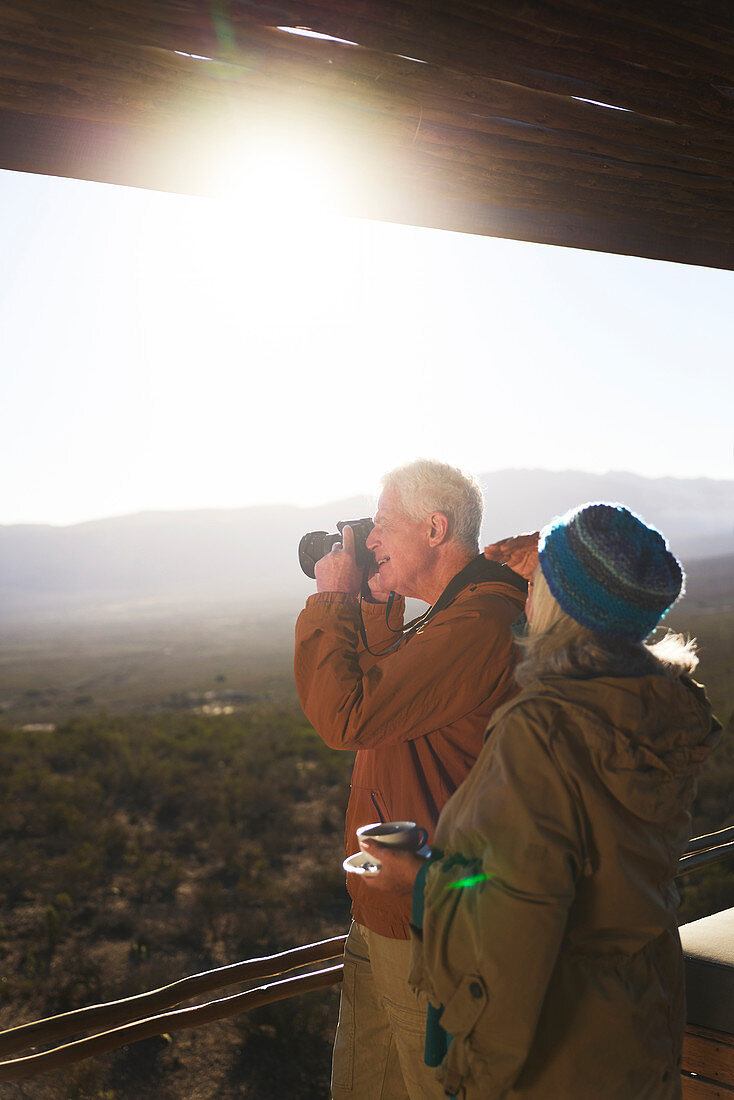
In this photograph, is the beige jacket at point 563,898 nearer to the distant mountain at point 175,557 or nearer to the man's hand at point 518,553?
the man's hand at point 518,553

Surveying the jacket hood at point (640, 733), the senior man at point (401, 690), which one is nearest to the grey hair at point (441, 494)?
the senior man at point (401, 690)

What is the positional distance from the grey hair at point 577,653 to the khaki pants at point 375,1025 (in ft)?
1.88

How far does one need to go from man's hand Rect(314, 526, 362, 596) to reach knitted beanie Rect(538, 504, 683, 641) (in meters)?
0.49

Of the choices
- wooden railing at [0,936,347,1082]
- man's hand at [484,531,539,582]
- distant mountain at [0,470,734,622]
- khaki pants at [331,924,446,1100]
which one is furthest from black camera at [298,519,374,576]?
distant mountain at [0,470,734,622]

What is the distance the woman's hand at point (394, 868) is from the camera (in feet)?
3.07

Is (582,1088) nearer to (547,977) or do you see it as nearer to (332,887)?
(547,977)

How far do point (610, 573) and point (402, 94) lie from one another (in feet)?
2.54

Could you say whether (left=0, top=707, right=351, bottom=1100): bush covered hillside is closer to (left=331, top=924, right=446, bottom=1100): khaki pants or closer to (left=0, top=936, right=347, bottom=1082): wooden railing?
(left=0, top=936, right=347, bottom=1082): wooden railing

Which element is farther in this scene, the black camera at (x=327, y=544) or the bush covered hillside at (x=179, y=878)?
the bush covered hillside at (x=179, y=878)

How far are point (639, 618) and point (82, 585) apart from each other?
116758 mm

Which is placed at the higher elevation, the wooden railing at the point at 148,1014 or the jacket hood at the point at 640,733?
the jacket hood at the point at 640,733

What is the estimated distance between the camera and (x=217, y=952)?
903 cm

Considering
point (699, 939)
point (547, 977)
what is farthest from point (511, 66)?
point (699, 939)

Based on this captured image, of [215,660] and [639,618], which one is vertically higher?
[639,618]
